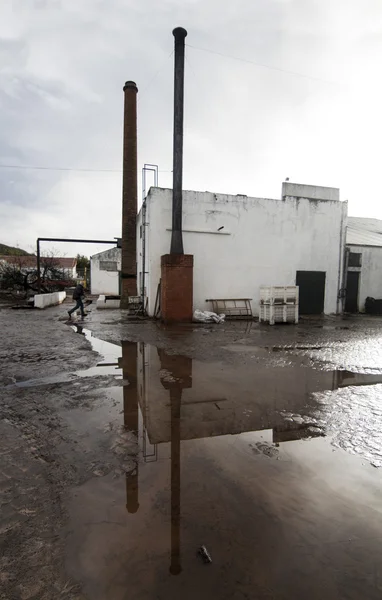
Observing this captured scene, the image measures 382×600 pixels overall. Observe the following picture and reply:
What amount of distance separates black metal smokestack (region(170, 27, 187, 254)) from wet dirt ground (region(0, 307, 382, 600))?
24.4 ft

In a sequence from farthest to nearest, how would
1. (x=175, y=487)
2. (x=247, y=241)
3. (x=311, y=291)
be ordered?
(x=311, y=291) → (x=247, y=241) → (x=175, y=487)

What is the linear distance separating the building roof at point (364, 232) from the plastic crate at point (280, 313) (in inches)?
305

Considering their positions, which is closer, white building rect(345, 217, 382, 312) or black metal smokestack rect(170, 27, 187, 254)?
black metal smokestack rect(170, 27, 187, 254)

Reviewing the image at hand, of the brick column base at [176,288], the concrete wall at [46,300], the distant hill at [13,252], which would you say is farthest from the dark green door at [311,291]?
the distant hill at [13,252]

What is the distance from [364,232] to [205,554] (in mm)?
23031

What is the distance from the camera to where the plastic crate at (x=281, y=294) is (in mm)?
11805

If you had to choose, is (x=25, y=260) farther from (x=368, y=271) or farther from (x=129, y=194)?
(x=368, y=271)

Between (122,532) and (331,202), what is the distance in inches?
636

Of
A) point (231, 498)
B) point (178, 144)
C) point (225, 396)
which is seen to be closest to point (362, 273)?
point (178, 144)

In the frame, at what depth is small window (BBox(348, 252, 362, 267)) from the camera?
55.2 ft

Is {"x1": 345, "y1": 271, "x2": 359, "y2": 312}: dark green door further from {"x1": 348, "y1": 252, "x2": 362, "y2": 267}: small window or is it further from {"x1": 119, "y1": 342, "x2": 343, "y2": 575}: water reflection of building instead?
{"x1": 119, "y1": 342, "x2": 343, "y2": 575}: water reflection of building

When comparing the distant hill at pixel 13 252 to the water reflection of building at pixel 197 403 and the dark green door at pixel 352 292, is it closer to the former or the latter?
the dark green door at pixel 352 292

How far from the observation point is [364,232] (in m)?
20.9

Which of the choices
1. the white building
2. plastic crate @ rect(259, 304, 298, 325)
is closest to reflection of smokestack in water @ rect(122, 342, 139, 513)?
plastic crate @ rect(259, 304, 298, 325)
